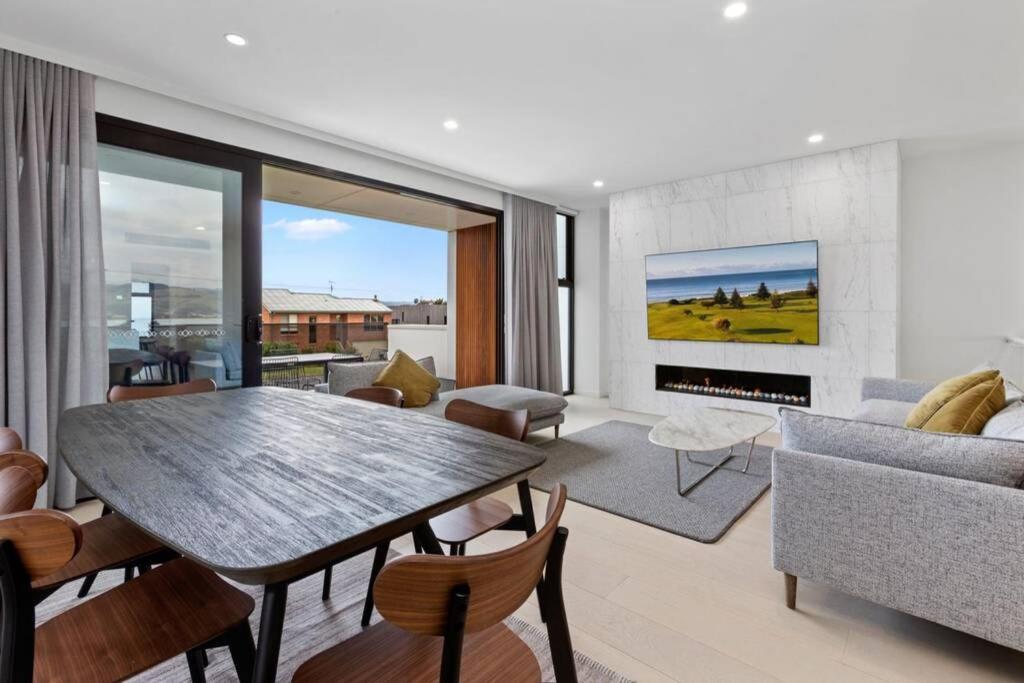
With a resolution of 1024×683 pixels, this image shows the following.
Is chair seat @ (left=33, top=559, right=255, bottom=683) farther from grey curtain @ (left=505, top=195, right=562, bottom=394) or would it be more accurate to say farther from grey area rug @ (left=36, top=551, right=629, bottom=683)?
grey curtain @ (left=505, top=195, right=562, bottom=394)

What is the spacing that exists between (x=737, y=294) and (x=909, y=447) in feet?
10.9

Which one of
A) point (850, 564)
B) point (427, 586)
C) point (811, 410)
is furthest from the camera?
point (811, 410)

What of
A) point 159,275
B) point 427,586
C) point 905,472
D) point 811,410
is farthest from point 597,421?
point 427,586

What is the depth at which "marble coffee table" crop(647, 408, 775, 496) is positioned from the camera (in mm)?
2701

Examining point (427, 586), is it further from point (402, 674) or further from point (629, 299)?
point (629, 299)

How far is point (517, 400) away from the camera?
3805mm

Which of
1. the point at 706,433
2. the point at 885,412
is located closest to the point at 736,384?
the point at 885,412

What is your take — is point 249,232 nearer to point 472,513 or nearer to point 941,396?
point 472,513

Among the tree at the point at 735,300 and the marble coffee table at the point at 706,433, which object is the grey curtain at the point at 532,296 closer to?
the tree at the point at 735,300

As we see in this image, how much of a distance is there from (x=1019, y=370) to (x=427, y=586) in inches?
210

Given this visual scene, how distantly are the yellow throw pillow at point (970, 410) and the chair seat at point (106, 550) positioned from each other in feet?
9.15

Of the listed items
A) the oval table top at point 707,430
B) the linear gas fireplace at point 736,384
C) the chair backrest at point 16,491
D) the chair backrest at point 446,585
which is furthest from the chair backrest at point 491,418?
the linear gas fireplace at point 736,384

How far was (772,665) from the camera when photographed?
148 cm

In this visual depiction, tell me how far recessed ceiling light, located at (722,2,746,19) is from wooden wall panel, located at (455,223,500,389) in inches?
139
